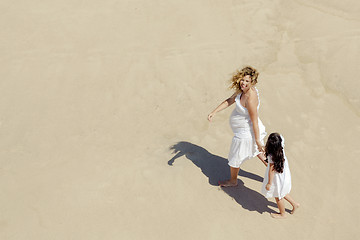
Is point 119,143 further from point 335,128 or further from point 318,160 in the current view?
point 335,128

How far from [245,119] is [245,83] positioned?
0.46 meters

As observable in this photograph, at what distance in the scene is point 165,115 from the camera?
6.05 meters

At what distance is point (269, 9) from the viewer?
7828 mm

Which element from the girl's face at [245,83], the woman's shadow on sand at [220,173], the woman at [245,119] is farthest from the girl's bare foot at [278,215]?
the girl's face at [245,83]

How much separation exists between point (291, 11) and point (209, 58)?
7.47 ft

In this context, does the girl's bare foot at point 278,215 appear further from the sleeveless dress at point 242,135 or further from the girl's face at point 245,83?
the girl's face at point 245,83

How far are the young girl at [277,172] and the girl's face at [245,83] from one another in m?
0.59

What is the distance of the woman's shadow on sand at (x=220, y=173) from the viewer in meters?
4.74

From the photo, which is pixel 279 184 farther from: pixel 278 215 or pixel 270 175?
pixel 278 215

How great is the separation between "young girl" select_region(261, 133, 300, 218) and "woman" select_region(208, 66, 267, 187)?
262 mm

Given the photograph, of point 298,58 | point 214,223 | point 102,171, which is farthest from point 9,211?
point 298,58

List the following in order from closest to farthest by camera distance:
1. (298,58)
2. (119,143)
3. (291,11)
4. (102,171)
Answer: (102,171), (119,143), (298,58), (291,11)

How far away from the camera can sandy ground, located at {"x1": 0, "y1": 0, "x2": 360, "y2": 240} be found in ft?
14.8

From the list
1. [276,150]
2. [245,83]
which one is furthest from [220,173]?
[245,83]
